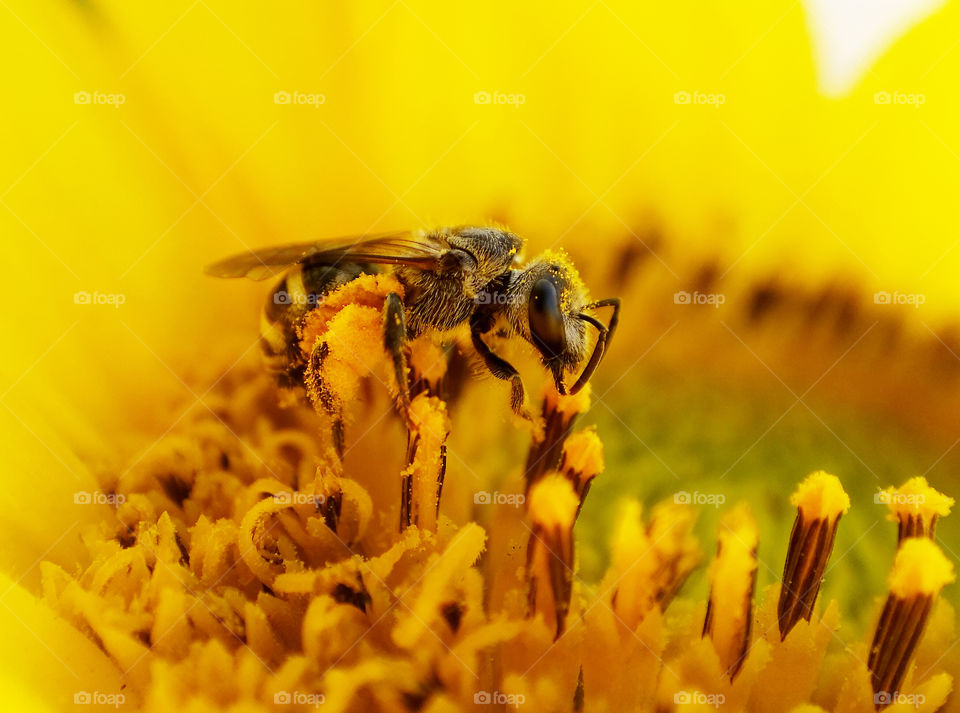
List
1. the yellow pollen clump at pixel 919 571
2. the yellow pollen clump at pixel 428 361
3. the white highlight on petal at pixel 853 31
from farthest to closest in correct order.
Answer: the white highlight on petal at pixel 853 31, the yellow pollen clump at pixel 428 361, the yellow pollen clump at pixel 919 571

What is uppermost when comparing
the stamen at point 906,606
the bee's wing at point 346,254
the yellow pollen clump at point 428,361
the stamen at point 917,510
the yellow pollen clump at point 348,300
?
the bee's wing at point 346,254

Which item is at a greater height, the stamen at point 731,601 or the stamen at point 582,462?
the stamen at point 582,462

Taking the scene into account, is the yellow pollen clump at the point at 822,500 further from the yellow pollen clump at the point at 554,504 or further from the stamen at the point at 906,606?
the yellow pollen clump at the point at 554,504

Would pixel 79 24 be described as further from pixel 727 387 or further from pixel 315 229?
pixel 727 387

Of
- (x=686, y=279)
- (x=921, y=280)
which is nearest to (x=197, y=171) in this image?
(x=686, y=279)

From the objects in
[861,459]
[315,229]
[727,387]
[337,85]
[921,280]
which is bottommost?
[861,459]

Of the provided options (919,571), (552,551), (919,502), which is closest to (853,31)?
(919,502)

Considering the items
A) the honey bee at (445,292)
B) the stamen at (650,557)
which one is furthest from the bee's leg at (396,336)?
the stamen at (650,557)

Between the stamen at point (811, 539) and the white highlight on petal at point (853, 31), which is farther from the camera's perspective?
the white highlight on petal at point (853, 31)

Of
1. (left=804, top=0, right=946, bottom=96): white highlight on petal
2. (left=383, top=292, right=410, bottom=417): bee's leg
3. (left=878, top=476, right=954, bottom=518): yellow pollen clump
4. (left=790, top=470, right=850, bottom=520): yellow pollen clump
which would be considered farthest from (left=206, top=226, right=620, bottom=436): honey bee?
(left=804, top=0, right=946, bottom=96): white highlight on petal
